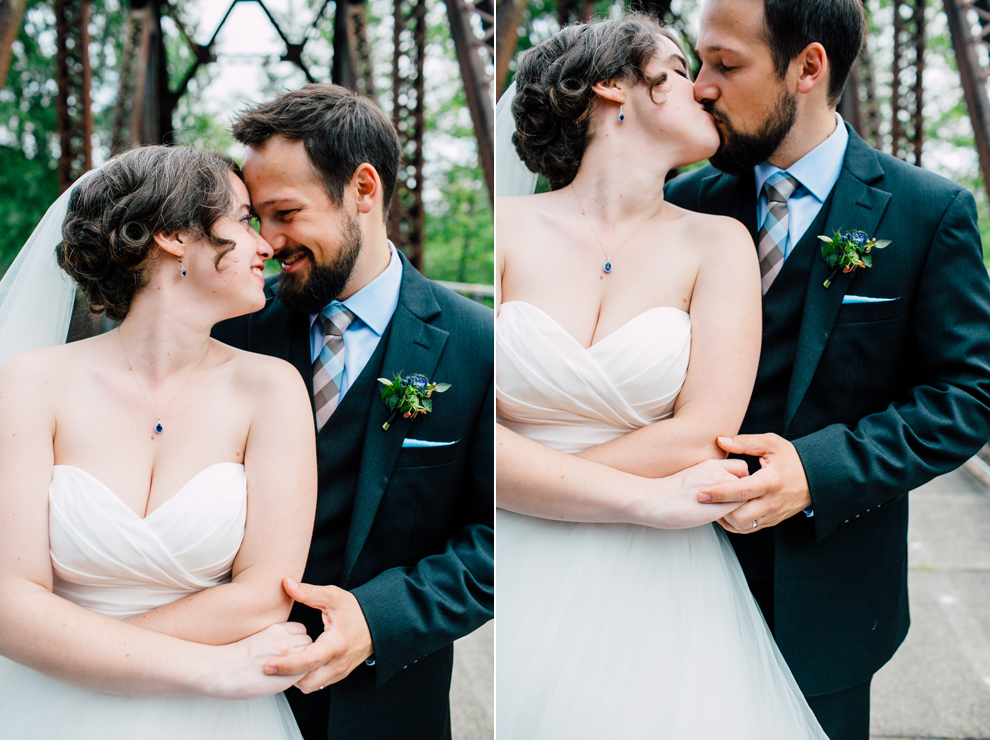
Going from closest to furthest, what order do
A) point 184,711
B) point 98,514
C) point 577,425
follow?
point 98,514 < point 184,711 < point 577,425

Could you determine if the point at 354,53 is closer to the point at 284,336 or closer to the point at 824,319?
the point at 284,336

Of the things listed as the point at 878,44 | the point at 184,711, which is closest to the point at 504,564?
the point at 184,711

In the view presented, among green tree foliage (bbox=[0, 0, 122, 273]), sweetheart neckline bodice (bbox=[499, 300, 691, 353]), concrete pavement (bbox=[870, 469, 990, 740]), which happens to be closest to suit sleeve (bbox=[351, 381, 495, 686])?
sweetheart neckline bodice (bbox=[499, 300, 691, 353])

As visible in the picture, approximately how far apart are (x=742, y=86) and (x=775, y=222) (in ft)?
1.06

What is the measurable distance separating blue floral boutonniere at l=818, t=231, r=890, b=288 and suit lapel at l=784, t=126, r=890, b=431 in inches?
0.5

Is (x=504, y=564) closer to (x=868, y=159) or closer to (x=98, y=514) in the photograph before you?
(x=98, y=514)

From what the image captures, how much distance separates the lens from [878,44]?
2.01m

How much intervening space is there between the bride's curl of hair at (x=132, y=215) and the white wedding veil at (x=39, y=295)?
0.17 ft

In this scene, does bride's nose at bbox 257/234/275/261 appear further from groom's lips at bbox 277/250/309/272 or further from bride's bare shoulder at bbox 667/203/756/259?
bride's bare shoulder at bbox 667/203/756/259

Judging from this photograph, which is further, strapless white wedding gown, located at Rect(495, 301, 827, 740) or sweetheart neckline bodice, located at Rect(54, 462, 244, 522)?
strapless white wedding gown, located at Rect(495, 301, 827, 740)

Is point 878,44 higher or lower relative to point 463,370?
higher

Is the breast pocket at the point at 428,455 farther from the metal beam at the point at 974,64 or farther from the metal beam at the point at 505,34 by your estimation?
the metal beam at the point at 974,64

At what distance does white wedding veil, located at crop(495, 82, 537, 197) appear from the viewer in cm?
178

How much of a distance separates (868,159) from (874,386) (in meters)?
0.54
